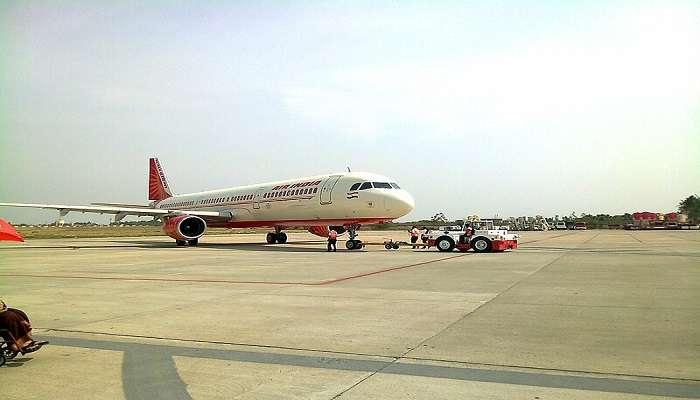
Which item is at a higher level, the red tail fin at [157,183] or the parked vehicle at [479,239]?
the red tail fin at [157,183]

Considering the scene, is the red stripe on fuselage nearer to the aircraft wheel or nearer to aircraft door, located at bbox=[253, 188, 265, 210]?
aircraft door, located at bbox=[253, 188, 265, 210]

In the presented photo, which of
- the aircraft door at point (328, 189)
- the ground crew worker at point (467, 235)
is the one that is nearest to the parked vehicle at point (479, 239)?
the ground crew worker at point (467, 235)

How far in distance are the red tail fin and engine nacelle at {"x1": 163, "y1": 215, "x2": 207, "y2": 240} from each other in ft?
55.7

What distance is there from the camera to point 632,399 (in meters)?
4.61

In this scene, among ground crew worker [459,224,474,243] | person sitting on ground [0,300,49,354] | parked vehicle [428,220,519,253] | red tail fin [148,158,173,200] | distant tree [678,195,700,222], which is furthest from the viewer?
distant tree [678,195,700,222]

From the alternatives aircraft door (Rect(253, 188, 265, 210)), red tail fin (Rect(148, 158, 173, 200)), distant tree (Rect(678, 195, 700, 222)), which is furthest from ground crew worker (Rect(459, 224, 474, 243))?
distant tree (Rect(678, 195, 700, 222))

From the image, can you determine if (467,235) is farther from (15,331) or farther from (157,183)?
(157,183)

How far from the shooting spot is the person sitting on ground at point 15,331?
5777 mm

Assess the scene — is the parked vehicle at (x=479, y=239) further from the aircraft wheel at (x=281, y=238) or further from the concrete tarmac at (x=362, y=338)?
the aircraft wheel at (x=281, y=238)

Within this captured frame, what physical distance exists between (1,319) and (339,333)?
3.96 metres

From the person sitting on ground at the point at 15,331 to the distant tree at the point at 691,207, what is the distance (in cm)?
14932

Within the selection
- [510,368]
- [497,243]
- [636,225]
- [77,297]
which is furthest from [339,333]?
[636,225]

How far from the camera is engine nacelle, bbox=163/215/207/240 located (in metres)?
33.2

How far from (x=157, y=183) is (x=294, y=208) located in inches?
996
